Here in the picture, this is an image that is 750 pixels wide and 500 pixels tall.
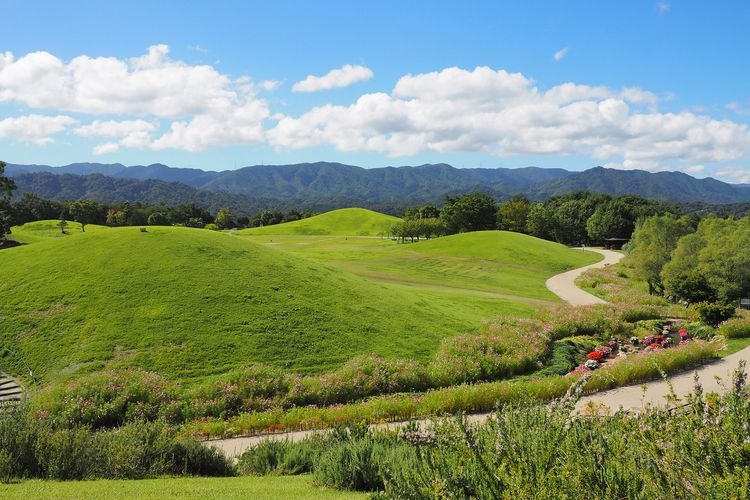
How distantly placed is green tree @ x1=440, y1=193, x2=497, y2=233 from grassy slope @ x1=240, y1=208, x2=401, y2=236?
113 ft

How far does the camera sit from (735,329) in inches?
1373

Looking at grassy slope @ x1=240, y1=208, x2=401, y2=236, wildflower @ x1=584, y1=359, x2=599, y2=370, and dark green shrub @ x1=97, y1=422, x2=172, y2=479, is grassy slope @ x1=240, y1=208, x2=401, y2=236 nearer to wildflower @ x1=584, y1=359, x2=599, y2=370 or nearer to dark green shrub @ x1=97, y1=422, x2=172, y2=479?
wildflower @ x1=584, y1=359, x2=599, y2=370

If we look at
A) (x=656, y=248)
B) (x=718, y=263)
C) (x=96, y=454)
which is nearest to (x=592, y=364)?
(x=96, y=454)

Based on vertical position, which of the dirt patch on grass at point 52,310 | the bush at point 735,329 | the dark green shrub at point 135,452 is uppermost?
the dirt patch on grass at point 52,310

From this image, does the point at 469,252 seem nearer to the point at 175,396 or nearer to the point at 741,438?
the point at 175,396

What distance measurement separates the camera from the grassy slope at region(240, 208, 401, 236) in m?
167

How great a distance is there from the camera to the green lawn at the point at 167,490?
9.70 m

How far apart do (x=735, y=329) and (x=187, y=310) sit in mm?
37228

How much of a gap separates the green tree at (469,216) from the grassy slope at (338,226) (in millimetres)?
34521

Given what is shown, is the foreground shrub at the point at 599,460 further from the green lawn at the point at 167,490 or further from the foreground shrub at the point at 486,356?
the foreground shrub at the point at 486,356

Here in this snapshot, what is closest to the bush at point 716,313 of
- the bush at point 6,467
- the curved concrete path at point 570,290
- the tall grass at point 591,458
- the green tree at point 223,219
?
the curved concrete path at point 570,290

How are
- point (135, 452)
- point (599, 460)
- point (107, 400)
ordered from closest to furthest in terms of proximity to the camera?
point (599, 460) < point (135, 452) < point (107, 400)

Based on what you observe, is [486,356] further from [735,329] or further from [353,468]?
[735,329]

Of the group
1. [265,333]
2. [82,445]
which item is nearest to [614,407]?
[265,333]
